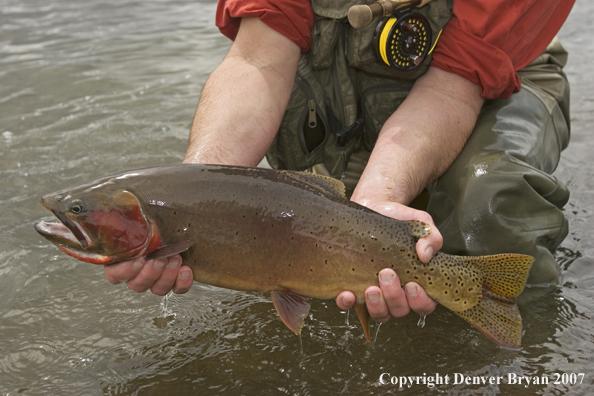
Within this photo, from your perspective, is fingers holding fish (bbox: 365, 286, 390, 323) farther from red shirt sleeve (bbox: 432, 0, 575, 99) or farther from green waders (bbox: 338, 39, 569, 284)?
red shirt sleeve (bbox: 432, 0, 575, 99)

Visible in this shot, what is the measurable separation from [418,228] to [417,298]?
0.92 ft

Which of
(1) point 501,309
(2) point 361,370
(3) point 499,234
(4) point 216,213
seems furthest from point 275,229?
(3) point 499,234

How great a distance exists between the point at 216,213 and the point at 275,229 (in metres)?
0.24

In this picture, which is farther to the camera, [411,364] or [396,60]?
[396,60]

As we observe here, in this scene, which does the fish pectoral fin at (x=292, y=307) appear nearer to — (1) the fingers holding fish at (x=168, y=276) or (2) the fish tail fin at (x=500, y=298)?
(1) the fingers holding fish at (x=168, y=276)

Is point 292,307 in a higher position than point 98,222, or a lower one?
lower

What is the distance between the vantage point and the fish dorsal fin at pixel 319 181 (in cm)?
243

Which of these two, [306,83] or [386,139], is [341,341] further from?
[306,83]

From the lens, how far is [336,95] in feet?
12.2

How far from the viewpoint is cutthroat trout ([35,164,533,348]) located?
2248mm

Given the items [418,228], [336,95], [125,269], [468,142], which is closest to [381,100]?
[336,95]

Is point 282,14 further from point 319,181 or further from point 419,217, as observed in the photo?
point 419,217

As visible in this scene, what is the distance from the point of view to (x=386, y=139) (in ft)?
10.2

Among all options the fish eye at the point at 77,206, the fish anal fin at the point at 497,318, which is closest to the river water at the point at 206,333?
the fish anal fin at the point at 497,318
